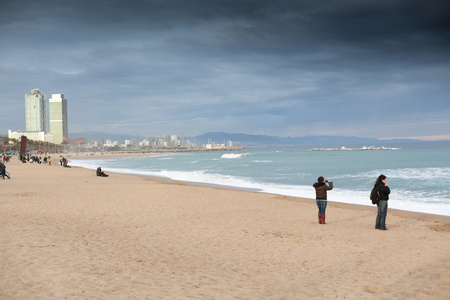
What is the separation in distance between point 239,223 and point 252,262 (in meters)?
4.02

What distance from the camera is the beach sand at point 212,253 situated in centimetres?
564

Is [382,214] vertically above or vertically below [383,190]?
below

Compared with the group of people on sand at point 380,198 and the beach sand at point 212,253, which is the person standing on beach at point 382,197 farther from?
the beach sand at point 212,253

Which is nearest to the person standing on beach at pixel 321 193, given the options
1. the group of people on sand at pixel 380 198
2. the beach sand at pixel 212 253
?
the group of people on sand at pixel 380 198

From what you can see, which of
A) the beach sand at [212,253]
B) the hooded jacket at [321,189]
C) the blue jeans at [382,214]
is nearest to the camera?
the beach sand at [212,253]

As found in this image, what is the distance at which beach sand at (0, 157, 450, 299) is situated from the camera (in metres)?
5.64

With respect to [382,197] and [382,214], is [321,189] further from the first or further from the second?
[382,214]

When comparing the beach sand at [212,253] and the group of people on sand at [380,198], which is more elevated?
the group of people on sand at [380,198]

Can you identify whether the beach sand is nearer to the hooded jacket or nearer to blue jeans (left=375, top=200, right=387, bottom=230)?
blue jeans (left=375, top=200, right=387, bottom=230)

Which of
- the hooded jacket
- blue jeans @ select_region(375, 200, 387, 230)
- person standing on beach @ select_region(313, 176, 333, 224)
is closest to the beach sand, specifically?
blue jeans @ select_region(375, 200, 387, 230)

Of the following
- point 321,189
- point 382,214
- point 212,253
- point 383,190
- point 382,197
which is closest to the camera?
point 212,253

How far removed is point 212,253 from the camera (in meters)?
7.93

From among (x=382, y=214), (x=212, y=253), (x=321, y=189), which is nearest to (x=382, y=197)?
(x=382, y=214)

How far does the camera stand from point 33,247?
24.2 feet
